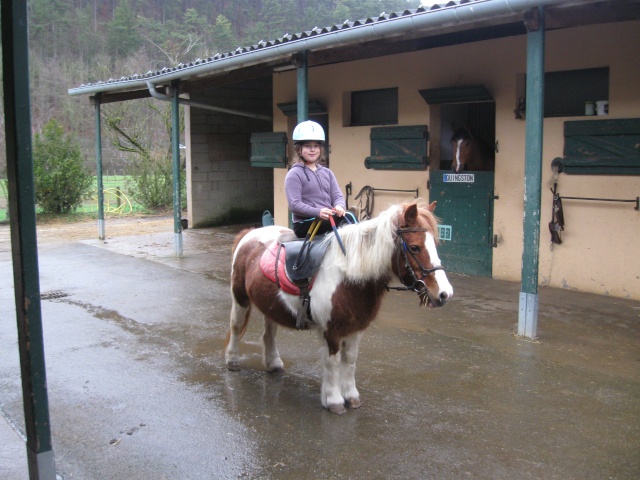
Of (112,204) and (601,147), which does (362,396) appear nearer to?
(601,147)

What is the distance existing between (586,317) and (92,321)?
4959 millimetres

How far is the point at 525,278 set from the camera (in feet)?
17.2

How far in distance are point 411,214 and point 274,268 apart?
1.10 meters

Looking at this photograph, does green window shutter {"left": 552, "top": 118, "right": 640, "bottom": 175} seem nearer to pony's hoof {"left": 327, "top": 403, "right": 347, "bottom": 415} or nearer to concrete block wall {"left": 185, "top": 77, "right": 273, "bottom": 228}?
pony's hoof {"left": 327, "top": 403, "right": 347, "bottom": 415}

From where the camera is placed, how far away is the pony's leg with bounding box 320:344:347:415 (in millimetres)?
3707

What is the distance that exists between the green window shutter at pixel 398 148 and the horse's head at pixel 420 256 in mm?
4928

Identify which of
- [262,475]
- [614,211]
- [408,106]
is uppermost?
[408,106]

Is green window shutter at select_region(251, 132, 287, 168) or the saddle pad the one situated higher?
green window shutter at select_region(251, 132, 287, 168)

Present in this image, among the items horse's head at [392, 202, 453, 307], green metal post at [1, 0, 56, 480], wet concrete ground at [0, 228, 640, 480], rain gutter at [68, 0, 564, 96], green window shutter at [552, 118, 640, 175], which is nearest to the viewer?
green metal post at [1, 0, 56, 480]

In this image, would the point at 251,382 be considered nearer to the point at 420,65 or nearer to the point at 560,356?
the point at 560,356

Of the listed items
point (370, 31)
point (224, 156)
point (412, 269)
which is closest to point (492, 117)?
point (370, 31)

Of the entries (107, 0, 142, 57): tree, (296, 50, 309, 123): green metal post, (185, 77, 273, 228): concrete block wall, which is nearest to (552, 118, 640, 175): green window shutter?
(296, 50, 309, 123): green metal post

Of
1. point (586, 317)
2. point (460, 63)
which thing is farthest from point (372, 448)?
point (460, 63)

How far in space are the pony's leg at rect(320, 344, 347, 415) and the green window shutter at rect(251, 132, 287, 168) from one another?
6.72 meters
